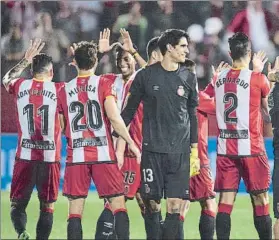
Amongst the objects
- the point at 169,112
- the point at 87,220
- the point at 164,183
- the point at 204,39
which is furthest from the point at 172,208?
the point at 204,39

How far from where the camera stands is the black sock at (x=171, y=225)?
7199 millimetres

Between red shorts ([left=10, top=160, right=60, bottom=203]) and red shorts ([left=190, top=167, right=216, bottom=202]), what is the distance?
43.0 inches

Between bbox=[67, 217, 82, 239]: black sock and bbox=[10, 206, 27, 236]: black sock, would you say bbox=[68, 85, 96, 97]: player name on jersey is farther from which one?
bbox=[10, 206, 27, 236]: black sock

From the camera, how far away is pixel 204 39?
1102 cm

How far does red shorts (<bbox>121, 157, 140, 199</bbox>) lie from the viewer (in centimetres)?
802

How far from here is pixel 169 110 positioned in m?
7.27

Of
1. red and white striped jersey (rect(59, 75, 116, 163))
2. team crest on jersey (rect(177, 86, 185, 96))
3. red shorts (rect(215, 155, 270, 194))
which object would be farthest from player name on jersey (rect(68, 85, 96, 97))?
red shorts (rect(215, 155, 270, 194))

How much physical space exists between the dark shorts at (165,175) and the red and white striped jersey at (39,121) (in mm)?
1134

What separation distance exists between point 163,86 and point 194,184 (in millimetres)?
1054

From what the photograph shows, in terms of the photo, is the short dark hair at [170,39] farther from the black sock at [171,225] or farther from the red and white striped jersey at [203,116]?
the black sock at [171,225]

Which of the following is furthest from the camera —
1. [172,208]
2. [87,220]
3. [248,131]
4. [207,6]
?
[207,6]

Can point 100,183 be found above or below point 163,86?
below

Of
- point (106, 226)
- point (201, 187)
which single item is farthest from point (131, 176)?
point (201, 187)

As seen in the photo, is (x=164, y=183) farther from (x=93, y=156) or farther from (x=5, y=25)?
(x=5, y=25)
